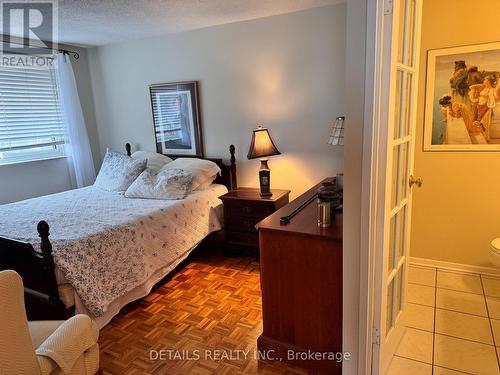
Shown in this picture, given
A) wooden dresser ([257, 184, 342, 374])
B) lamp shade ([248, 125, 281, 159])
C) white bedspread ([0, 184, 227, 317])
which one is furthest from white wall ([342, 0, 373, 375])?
lamp shade ([248, 125, 281, 159])

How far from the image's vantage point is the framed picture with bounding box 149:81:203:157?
11.9ft

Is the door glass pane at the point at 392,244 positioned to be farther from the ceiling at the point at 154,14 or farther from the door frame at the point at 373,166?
the ceiling at the point at 154,14

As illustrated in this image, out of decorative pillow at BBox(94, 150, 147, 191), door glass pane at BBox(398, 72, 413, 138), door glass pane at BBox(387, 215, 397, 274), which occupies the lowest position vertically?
door glass pane at BBox(387, 215, 397, 274)

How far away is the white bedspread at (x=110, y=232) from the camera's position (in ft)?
6.81

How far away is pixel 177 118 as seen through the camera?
12.3 ft

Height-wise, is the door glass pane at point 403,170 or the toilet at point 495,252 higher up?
the door glass pane at point 403,170

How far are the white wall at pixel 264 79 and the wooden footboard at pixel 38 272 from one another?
6.76 feet

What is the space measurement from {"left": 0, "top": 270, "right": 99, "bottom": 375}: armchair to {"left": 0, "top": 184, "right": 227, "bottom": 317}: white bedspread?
0.54m

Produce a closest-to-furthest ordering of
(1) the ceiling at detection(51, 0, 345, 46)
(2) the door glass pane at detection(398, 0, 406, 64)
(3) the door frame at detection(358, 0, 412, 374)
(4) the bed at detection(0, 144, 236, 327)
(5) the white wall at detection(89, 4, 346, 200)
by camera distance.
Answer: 1. (3) the door frame at detection(358, 0, 412, 374)
2. (2) the door glass pane at detection(398, 0, 406, 64)
3. (4) the bed at detection(0, 144, 236, 327)
4. (1) the ceiling at detection(51, 0, 345, 46)
5. (5) the white wall at detection(89, 4, 346, 200)

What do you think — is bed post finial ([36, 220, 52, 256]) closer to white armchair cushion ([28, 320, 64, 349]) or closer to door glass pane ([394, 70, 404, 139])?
white armchair cushion ([28, 320, 64, 349])

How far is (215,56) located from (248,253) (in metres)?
2.04

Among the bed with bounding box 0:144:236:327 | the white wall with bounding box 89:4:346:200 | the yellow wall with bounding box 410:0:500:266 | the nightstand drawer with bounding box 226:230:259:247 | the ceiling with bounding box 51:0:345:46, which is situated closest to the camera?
the bed with bounding box 0:144:236:327

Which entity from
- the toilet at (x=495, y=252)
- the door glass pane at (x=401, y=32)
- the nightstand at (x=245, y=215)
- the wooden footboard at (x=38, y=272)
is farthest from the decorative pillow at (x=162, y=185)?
the toilet at (x=495, y=252)

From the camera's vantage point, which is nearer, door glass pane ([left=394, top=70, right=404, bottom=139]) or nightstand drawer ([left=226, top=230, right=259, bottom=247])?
door glass pane ([left=394, top=70, right=404, bottom=139])
